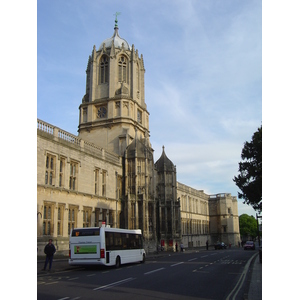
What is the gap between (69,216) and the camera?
101ft

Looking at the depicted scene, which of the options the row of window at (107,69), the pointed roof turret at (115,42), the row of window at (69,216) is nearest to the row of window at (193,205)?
the row of window at (107,69)

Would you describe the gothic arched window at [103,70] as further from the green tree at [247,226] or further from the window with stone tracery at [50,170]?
the green tree at [247,226]

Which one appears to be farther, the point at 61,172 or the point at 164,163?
the point at 164,163

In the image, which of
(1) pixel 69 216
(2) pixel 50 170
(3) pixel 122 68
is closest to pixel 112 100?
(3) pixel 122 68

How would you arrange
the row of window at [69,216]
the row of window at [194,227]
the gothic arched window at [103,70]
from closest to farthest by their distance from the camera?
the row of window at [69,216]
the gothic arched window at [103,70]
the row of window at [194,227]

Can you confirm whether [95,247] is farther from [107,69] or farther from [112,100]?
[107,69]

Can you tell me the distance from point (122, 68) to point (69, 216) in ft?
80.5

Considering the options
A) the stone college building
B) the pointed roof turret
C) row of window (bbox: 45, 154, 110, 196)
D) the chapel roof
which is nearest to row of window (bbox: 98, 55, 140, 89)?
the stone college building

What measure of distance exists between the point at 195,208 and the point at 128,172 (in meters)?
39.7

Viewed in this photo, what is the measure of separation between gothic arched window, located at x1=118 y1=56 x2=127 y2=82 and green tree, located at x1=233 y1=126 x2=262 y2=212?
2138 centimetres

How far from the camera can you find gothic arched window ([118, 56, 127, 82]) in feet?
156

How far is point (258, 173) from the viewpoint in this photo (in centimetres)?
2967

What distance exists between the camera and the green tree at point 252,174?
29.6 metres

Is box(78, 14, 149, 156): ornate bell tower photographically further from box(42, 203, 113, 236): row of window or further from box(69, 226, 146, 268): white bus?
box(69, 226, 146, 268): white bus
